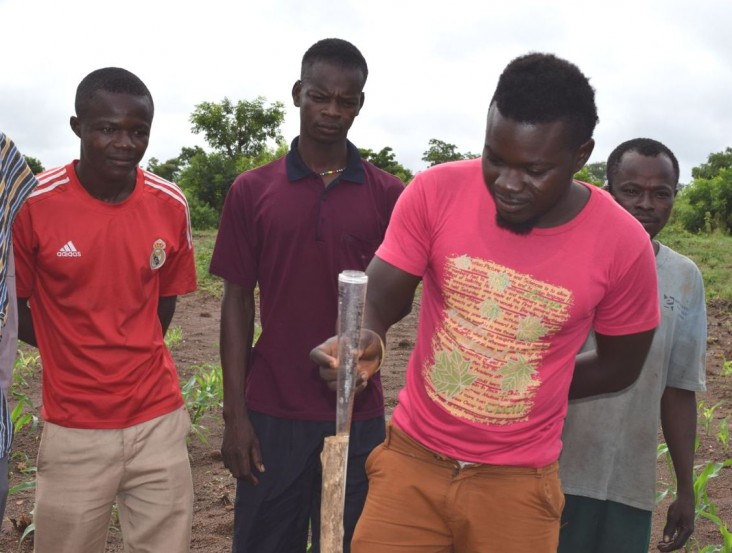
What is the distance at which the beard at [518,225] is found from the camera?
6.28 ft

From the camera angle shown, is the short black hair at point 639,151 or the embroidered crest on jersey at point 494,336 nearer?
the embroidered crest on jersey at point 494,336

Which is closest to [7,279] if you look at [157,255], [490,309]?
[157,255]

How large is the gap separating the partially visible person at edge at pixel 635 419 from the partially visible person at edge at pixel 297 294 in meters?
0.58

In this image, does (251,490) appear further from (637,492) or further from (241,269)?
(637,492)

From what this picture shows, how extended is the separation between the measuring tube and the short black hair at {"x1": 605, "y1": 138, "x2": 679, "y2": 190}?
1264mm

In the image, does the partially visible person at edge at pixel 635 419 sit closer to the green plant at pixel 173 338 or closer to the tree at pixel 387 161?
the green plant at pixel 173 338

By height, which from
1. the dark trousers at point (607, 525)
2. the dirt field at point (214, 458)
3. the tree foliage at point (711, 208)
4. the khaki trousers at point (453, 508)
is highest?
the tree foliage at point (711, 208)

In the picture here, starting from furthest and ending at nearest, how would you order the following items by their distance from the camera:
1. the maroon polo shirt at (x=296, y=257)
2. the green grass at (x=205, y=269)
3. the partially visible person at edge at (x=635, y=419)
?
1. the green grass at (x=205, y=269)
2. the maroon polo shirt at (x=296, y=257)
3. the partially visible person at edge at (x=635, y=419)

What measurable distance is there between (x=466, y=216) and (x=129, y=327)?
43.9 inches

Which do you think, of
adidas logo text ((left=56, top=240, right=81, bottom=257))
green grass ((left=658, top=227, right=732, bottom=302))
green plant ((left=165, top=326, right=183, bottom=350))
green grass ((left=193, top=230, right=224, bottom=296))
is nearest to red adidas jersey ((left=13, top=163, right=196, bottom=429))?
adidas logo text ((left=56, top=240, right=81, bottom=257))

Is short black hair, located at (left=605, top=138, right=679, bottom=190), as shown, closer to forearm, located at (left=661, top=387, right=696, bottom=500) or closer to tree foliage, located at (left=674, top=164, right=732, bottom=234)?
forearm, located at (left=661, top=387, right=696, bottom=500)

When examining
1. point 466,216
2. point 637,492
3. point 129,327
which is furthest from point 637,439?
point 129,327

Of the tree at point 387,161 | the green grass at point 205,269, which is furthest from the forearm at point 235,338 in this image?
the tree at point 387,161

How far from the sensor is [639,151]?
2.56m
